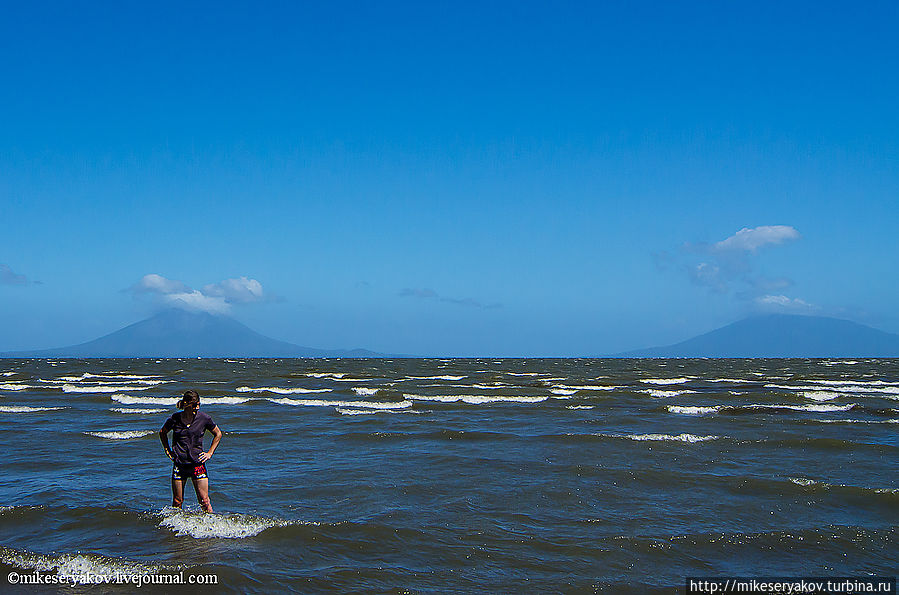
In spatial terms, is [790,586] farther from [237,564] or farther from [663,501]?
[237,564]

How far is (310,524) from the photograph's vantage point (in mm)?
10836

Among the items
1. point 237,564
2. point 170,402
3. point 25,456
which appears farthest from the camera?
point 170,402

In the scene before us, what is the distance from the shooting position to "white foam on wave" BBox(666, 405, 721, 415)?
2908cm


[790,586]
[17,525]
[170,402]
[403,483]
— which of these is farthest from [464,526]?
[170,402]

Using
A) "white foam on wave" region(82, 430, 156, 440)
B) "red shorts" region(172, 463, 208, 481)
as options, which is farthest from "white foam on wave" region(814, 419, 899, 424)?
"white foam on wave" region(82, 430, 156, 440)

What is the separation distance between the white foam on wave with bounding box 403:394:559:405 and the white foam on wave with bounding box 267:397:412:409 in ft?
7.74

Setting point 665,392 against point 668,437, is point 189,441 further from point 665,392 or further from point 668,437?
point 665,392

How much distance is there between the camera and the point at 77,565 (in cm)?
866

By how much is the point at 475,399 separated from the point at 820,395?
69.3ft

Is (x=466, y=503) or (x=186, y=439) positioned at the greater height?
(x=186, y=439)

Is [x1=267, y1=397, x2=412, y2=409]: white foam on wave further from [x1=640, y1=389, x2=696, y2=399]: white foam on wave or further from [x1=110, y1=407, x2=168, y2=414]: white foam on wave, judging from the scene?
[x1=640, y1=389, x2=696, y2=399]: white foam on wave

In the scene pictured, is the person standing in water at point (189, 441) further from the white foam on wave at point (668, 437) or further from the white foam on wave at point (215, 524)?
the white foam on wave at point (668, 437)

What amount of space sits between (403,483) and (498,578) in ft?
19.4

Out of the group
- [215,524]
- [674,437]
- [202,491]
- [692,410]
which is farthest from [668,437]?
[202,491]
